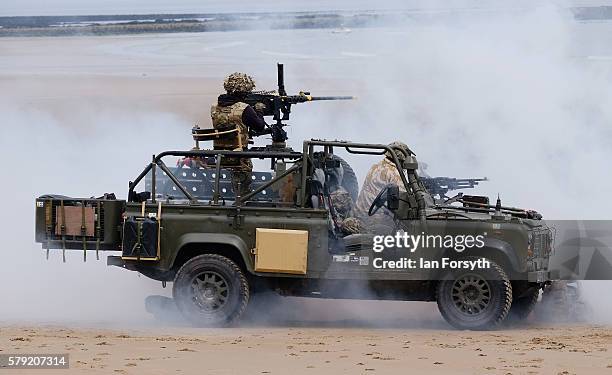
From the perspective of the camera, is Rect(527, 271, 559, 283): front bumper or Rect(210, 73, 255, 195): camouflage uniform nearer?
Rect(527, 271, 559, 283): front bumper

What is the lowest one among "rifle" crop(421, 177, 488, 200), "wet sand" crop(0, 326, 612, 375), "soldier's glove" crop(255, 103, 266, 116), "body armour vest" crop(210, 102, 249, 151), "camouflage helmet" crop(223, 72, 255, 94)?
"wet sand" crop(0, 326, 612, 375)

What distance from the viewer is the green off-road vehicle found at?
54.4 feet

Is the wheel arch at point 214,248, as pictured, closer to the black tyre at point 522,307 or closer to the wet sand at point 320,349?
the wet sand at point 320,349

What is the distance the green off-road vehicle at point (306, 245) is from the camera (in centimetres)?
1659

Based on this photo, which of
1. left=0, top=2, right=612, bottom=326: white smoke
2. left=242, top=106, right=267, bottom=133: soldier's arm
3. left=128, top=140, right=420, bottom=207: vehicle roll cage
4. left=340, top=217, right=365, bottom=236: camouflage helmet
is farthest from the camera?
left=0, top=2, right=612, bottom=326: white smoke

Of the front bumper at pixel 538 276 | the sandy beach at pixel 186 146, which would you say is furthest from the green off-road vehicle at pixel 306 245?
the sandy beach at pixel 186 146

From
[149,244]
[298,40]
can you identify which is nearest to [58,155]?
[149,244]

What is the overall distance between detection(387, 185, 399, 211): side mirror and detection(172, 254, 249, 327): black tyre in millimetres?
1508

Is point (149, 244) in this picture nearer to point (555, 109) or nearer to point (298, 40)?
point (555, 109)

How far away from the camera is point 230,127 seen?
19.0 m

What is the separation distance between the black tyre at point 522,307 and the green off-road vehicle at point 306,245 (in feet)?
0.12

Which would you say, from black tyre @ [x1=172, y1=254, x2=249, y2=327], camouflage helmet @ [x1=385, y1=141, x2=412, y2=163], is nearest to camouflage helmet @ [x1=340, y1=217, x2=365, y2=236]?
camouflage helmet @ [x1=385, y1=141, x2=412, y2=163]

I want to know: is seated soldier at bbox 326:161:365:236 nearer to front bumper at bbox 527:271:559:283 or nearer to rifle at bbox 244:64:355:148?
front bumper at bbox 527:271:559:283

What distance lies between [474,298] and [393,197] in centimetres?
119
